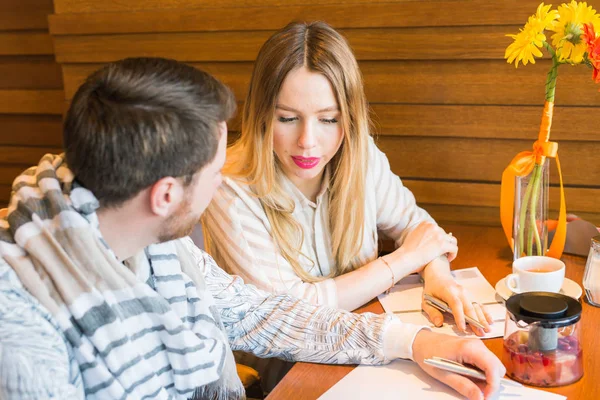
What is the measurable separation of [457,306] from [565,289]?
284 millimetres

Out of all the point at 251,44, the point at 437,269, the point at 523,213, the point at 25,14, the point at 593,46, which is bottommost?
the point at 437,269

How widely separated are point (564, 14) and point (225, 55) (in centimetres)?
103

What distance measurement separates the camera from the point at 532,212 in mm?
1657

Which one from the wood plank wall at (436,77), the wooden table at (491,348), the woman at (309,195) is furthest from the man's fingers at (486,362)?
the wood plank wall at (436,77)

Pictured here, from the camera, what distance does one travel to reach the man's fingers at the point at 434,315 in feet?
4.69

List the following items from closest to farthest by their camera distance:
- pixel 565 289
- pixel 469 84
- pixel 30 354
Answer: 1. pixel 30 354
2. pixel 565 289
3. pixel 469 84

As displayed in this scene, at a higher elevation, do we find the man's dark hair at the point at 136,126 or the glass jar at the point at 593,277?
the man's dark hair at the point at 136,126

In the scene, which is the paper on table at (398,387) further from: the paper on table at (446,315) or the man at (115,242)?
the paper on table at (446,315)

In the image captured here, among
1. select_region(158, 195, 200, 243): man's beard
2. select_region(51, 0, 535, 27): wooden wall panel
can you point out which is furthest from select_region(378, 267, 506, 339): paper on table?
select_region(51, 0, 535, 27): wooden wall panel

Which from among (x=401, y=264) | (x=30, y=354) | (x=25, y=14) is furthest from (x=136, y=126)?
(x=25, y=14)

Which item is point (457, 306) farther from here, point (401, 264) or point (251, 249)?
point (251, 249)

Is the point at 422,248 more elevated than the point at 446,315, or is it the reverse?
the point at 422,248

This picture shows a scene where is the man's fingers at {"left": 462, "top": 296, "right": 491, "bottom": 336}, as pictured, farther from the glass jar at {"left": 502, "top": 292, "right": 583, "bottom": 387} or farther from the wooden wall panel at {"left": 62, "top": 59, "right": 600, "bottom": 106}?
the wooden wall panel at {"left": 62, "top": 59, "right": 600, "bottom": 106}

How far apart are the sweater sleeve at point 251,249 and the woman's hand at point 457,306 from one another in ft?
0.71
